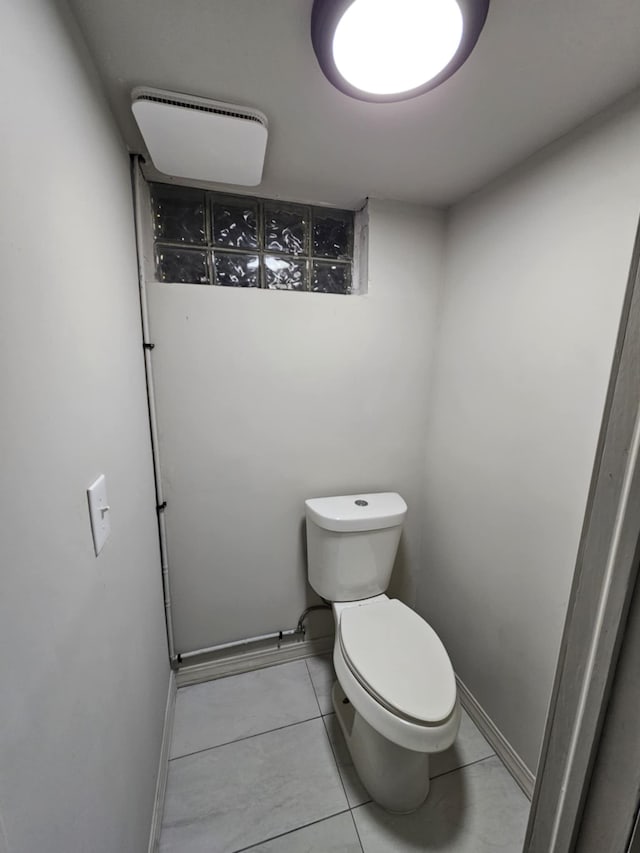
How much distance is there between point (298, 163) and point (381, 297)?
0.57 m

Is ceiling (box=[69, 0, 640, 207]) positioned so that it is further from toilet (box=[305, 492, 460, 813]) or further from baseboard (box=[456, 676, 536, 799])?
baseboard (box=[456, 676, 536, 799])

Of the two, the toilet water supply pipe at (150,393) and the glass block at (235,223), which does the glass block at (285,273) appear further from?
the toilet water supply pipe at (150,393)

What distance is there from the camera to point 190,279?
137 centimetres

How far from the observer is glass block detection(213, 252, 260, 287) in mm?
1393

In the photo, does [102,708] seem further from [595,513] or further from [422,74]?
[422,74]

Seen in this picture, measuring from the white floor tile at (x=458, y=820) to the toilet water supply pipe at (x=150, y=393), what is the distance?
958 millimetres

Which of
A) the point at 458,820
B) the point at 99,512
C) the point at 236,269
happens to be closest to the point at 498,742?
the point at 458,820

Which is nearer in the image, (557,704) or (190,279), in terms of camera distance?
(557,704)

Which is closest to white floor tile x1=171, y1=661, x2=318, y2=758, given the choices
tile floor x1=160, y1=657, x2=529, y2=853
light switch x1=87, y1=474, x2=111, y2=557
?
tile floor x1=160, y1=657, x2=529, y2=853

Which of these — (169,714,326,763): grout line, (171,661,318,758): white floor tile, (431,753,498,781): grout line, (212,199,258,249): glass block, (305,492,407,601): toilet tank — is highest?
(212,199,258,249): glass block

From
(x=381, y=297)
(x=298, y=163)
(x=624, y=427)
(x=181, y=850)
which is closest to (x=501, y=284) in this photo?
(x=381, y=297)

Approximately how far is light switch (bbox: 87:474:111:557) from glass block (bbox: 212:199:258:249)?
1066 mm

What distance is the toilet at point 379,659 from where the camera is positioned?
1.00 meters

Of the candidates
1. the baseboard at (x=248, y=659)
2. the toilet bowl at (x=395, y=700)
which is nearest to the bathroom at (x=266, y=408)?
the baseboard at (x=248, y=659)
